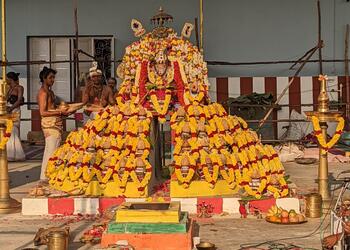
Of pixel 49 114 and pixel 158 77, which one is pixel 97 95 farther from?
pixel 158 77

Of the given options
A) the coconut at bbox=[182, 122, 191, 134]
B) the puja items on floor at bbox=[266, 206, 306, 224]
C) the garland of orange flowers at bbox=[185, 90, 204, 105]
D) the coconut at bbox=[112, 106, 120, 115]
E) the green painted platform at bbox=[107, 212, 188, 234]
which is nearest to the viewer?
the green painted platform at bbox=[107, 212, 188, 234]

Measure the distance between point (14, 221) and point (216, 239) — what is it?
2.75 m

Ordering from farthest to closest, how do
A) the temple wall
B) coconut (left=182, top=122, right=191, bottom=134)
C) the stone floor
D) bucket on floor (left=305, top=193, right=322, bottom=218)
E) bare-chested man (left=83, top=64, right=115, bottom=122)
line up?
the temple wall
bare-chested man (left=83, top=64, right=115, bottom=122)
coconut (left=182, top=122, right=191, bottom=134)
bucket on floor (left=305, top=193, right=322, bottom=218)
the stone floor

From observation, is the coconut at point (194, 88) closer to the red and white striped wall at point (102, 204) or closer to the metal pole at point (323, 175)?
the red and white striped wall at point (102, 204)

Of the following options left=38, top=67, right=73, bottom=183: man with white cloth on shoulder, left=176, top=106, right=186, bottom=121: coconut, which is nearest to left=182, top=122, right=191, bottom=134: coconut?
left=176, top=106, right=186, bottom=121: coconut

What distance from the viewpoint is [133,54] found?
413 inches

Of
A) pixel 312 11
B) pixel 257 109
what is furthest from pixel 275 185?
pixel 312 11

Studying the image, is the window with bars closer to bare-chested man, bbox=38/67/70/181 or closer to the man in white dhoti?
the man in white dhoti

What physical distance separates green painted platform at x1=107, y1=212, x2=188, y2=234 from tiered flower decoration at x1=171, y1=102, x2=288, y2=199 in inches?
76.8

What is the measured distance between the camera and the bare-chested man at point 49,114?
33.4ft

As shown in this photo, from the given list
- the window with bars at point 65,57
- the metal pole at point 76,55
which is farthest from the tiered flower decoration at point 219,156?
the window with bars at point 65,57

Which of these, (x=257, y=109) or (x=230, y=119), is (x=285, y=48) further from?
(x=230, y=119)

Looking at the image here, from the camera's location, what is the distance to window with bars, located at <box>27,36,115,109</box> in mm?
16250

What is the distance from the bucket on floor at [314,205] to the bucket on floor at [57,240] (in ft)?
11.0
